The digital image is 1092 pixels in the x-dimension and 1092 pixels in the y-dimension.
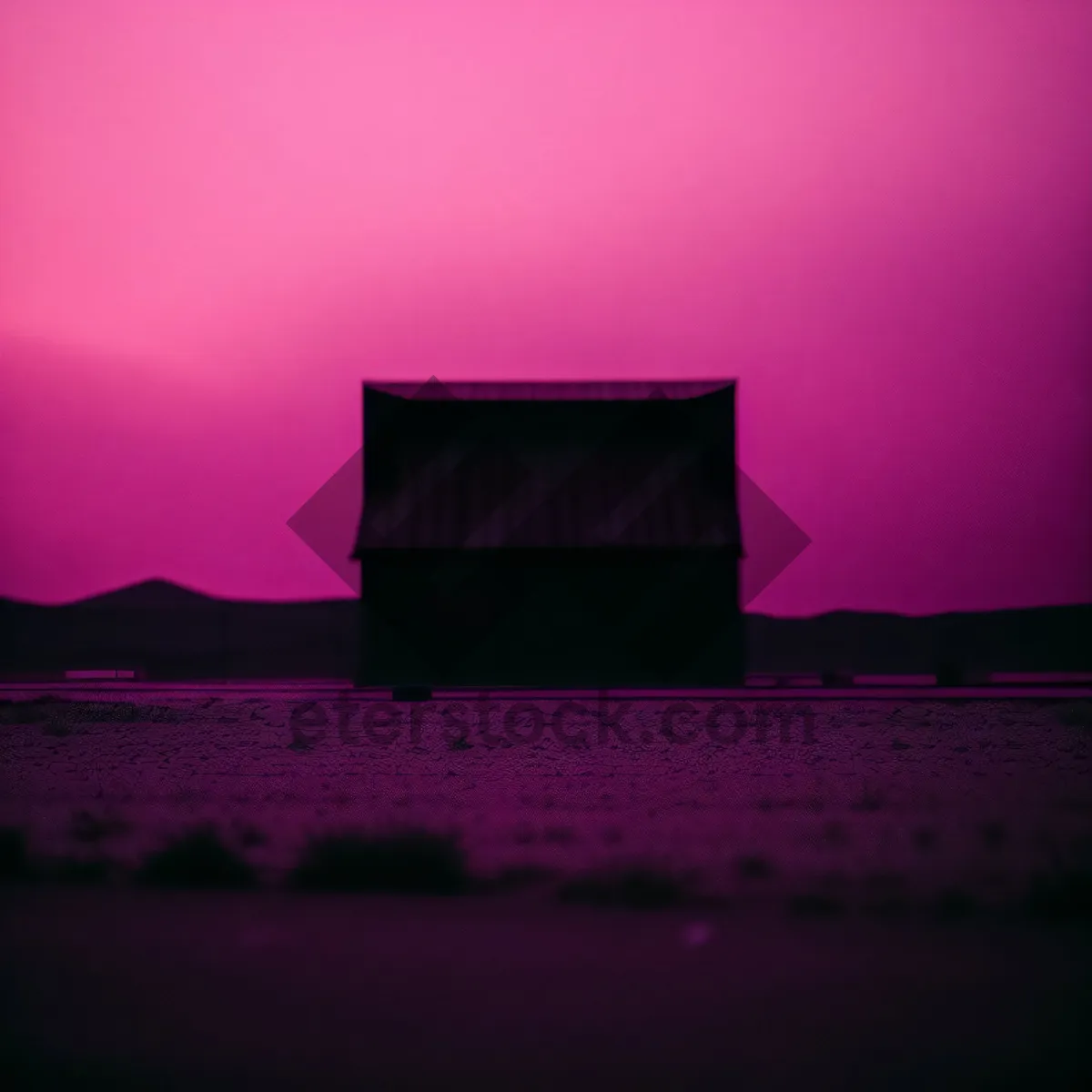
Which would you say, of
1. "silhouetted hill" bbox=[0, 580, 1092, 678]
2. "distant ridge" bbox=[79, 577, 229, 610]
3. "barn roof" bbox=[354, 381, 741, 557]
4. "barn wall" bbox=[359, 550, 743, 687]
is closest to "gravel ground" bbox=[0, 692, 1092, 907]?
"barn wall" bbox=[359, 550, 743, 687]

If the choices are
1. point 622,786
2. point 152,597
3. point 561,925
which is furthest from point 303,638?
point 561,925

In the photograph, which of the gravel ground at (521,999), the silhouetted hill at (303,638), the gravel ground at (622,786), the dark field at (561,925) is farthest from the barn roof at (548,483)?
the gravel ground at (521,999)

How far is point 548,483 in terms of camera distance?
19.3m

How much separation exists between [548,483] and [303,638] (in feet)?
140

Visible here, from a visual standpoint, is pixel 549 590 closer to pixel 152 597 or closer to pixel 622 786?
pixel 622 786

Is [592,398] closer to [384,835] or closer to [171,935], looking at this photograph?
[384,835]

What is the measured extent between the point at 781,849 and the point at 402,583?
12773 mm

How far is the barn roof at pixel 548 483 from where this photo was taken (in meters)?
18.5

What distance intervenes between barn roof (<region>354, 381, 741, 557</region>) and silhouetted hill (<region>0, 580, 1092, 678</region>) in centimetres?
1274

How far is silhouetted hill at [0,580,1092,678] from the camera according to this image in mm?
36844

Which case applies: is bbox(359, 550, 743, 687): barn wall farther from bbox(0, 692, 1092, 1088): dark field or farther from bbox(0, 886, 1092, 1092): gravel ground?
bbox(0, 886, 1092, 1092): gravel ground

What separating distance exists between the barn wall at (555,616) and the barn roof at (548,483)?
1.25 feet

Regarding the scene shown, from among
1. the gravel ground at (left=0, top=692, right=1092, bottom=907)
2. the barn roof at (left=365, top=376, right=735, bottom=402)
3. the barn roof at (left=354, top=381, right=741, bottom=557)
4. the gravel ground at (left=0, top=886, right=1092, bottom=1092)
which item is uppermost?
the barn roof at (left=365, top=376, right=735, bottom=402)

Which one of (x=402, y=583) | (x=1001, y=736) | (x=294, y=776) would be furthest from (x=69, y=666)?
(x=1001, y=736)
